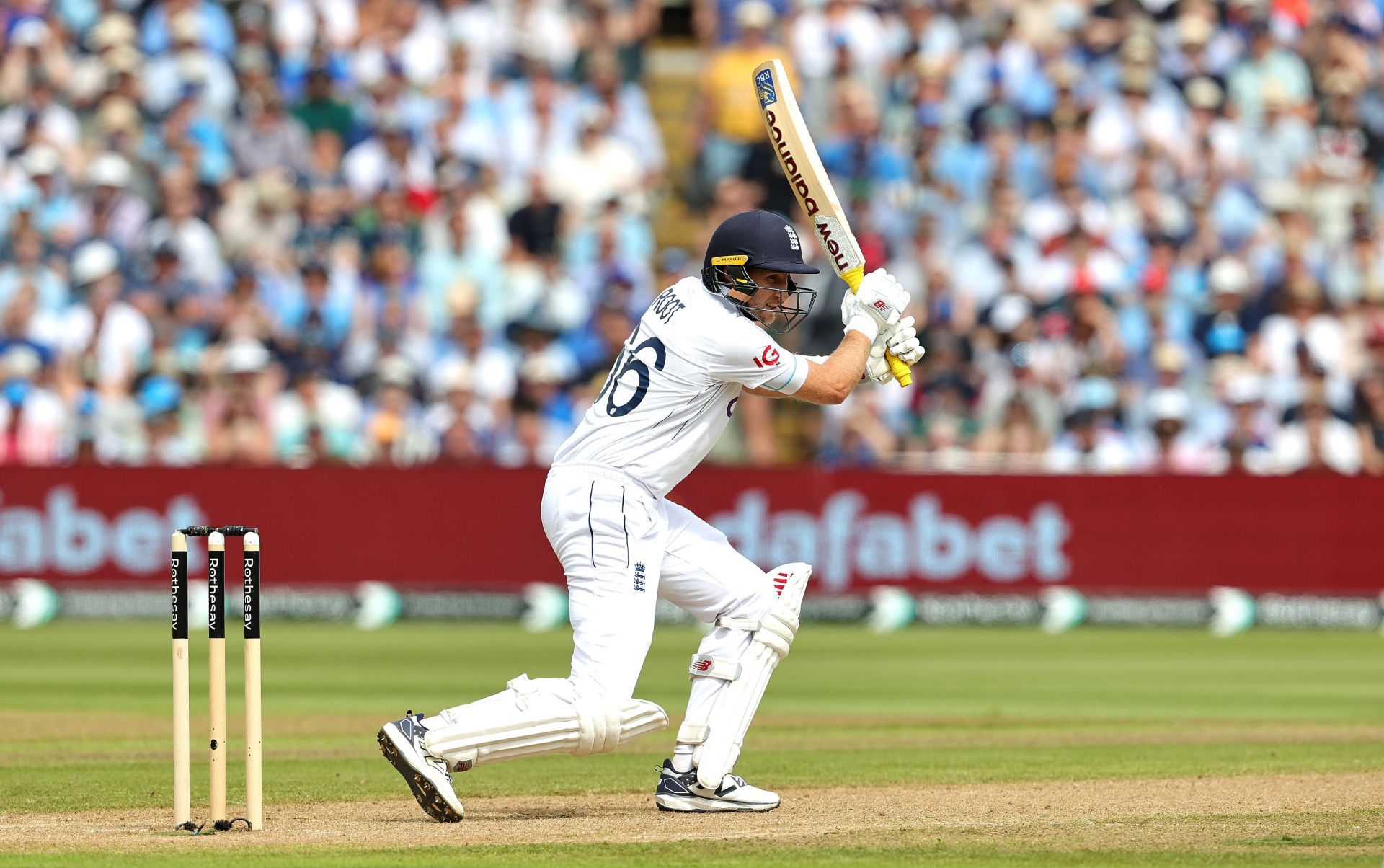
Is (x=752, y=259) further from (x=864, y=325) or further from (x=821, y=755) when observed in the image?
(x=821, y=755)

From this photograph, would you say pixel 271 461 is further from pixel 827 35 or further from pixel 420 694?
pixel 827 35

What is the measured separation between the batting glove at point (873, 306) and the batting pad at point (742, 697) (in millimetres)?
822

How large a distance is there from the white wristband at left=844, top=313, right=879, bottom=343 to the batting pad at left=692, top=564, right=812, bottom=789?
0.80 meters

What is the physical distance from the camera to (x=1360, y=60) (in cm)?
1852

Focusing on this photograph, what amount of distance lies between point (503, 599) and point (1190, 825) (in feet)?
28.8

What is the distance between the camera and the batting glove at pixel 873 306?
698 cm

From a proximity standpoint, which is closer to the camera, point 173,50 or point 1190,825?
point 1190,825

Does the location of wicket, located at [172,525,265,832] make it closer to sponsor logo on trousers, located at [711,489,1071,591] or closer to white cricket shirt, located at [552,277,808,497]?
white cricket shirt, located at [552,277,808,497]

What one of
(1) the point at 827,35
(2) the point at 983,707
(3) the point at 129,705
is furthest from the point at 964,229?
(3) the point at 129,705

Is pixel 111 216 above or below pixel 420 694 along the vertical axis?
above

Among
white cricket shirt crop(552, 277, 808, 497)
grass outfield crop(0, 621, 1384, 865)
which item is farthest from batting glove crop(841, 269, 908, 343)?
grass outfield crop(0, 621, 1384, 865)

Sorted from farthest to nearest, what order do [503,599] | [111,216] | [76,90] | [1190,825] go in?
[76,90]
[111,216]
[503,599]
[1190,825]

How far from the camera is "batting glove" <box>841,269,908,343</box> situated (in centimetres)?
698

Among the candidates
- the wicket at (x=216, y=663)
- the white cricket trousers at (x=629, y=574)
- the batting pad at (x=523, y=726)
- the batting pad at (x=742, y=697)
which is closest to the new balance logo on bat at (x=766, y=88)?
the white cricket trousers at (x=629, y=574)
